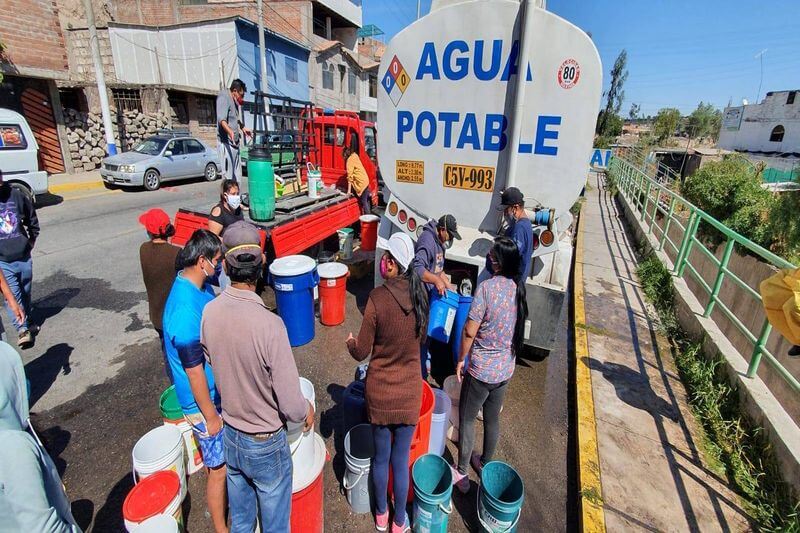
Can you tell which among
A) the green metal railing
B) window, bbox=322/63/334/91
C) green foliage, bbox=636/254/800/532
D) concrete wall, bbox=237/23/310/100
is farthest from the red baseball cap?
window, bbox=322/63/334/91

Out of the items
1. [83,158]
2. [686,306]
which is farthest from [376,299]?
[83,158]

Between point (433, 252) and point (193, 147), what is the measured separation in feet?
45.3

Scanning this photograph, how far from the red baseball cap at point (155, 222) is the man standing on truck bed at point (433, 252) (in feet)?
7.00

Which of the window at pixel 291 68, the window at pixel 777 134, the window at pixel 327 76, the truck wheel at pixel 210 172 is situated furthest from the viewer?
the window at pixel 777 134

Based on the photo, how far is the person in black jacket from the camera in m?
4.11

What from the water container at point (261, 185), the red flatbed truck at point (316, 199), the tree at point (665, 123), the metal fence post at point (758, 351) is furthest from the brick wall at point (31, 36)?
the tree at point (665, 123)

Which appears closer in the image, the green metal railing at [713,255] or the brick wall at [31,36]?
the green metal railing at [713,255]

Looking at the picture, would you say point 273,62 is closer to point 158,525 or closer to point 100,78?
point 100,78

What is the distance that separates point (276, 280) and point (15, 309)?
2654 mm

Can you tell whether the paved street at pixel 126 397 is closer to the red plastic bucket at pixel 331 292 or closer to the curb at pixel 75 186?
the red plastic bucket at pixel 331 292

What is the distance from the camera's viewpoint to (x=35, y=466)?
123 cm

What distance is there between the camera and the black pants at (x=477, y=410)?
2783 millimetres

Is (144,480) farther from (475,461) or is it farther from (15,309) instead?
(15,309)

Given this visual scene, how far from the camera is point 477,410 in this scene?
288cm
